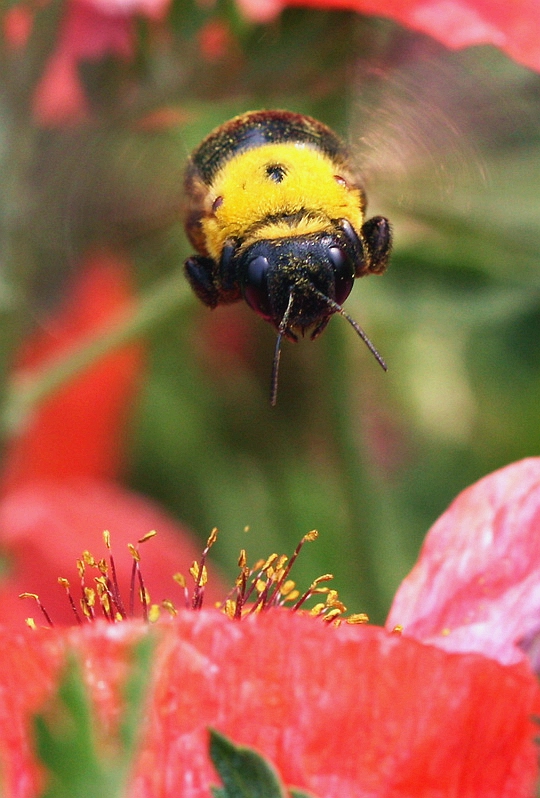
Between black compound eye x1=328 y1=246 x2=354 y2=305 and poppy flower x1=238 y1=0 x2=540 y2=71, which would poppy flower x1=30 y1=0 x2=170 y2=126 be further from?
black compound eye x1=328 y1=246 x2=354 y2=305

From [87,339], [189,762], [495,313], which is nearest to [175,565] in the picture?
[87,339]

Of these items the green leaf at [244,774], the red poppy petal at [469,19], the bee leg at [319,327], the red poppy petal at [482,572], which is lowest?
the green leaf at [244,774]

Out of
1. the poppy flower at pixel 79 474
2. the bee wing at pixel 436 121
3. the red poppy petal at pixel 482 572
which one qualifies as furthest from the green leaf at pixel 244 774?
the poppy flower at pixel 79 474

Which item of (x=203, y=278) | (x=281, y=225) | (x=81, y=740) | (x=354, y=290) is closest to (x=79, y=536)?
(x=354, y=290)

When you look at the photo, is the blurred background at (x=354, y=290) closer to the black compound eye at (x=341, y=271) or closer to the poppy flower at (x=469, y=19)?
the poppy flower at (x=469, y=19)

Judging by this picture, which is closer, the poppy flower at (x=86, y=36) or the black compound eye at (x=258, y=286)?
the black compound eye at (x=258, y=286)

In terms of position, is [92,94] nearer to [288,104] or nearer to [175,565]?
[288,104]
